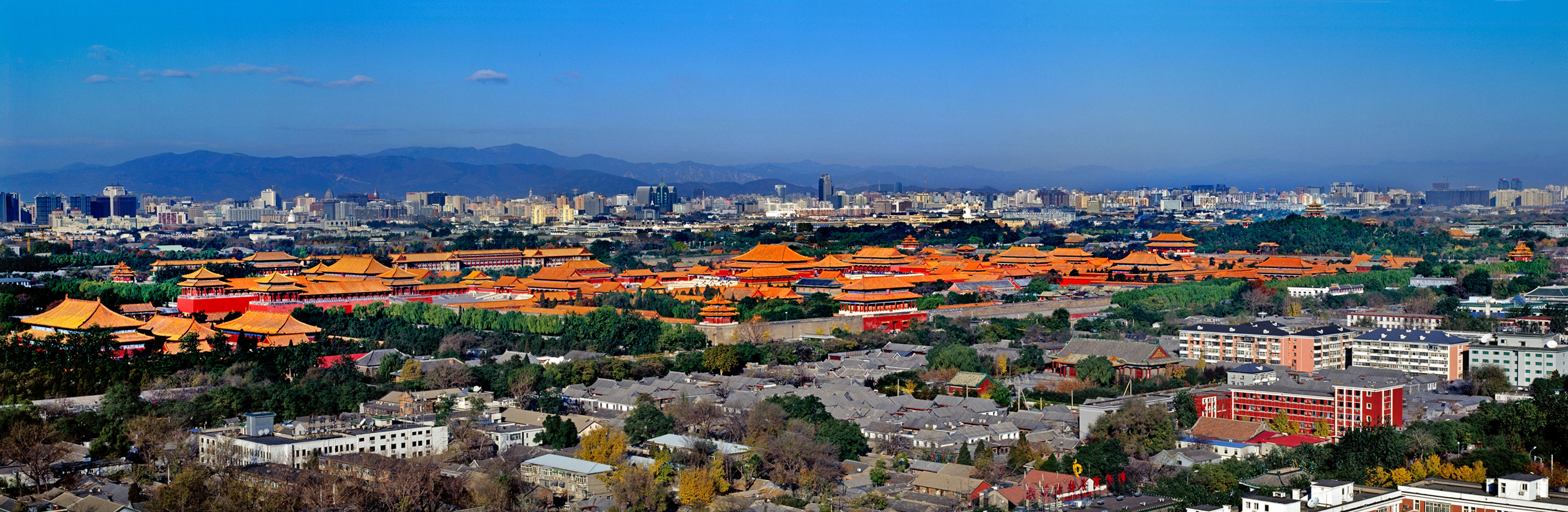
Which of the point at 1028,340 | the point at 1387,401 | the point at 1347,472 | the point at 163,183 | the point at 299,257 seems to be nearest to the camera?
the point at 1347,472

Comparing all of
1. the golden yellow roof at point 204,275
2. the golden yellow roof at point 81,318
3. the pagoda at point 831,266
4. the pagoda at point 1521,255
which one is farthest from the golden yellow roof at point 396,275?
the pagoda at point 1521,255

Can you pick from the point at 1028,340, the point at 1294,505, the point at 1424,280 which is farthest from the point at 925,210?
the point at 1294,505

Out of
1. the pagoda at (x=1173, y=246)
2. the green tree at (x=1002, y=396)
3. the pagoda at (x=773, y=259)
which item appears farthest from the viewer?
the pagoda at (x=1173, y=246)

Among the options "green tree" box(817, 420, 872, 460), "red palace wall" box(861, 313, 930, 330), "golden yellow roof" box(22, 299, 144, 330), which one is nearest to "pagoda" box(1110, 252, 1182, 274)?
"red palace wall" box(861, 313, 930, 330)

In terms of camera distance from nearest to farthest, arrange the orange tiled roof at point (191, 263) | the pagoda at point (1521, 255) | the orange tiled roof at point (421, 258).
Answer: the orange tiled roof at point (191, 263)
the pagoda at point (1521, 255)
the orange tiled roof at point (421, 258)

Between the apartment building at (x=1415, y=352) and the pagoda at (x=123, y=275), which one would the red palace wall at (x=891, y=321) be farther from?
→ the pagoda at (x=123, y=275)

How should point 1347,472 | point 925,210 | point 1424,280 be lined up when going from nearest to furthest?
point 1347,472
point 1424,280
point 925,210

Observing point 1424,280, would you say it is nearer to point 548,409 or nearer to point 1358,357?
point 1358,357

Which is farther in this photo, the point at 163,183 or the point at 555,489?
the point at 163,183
